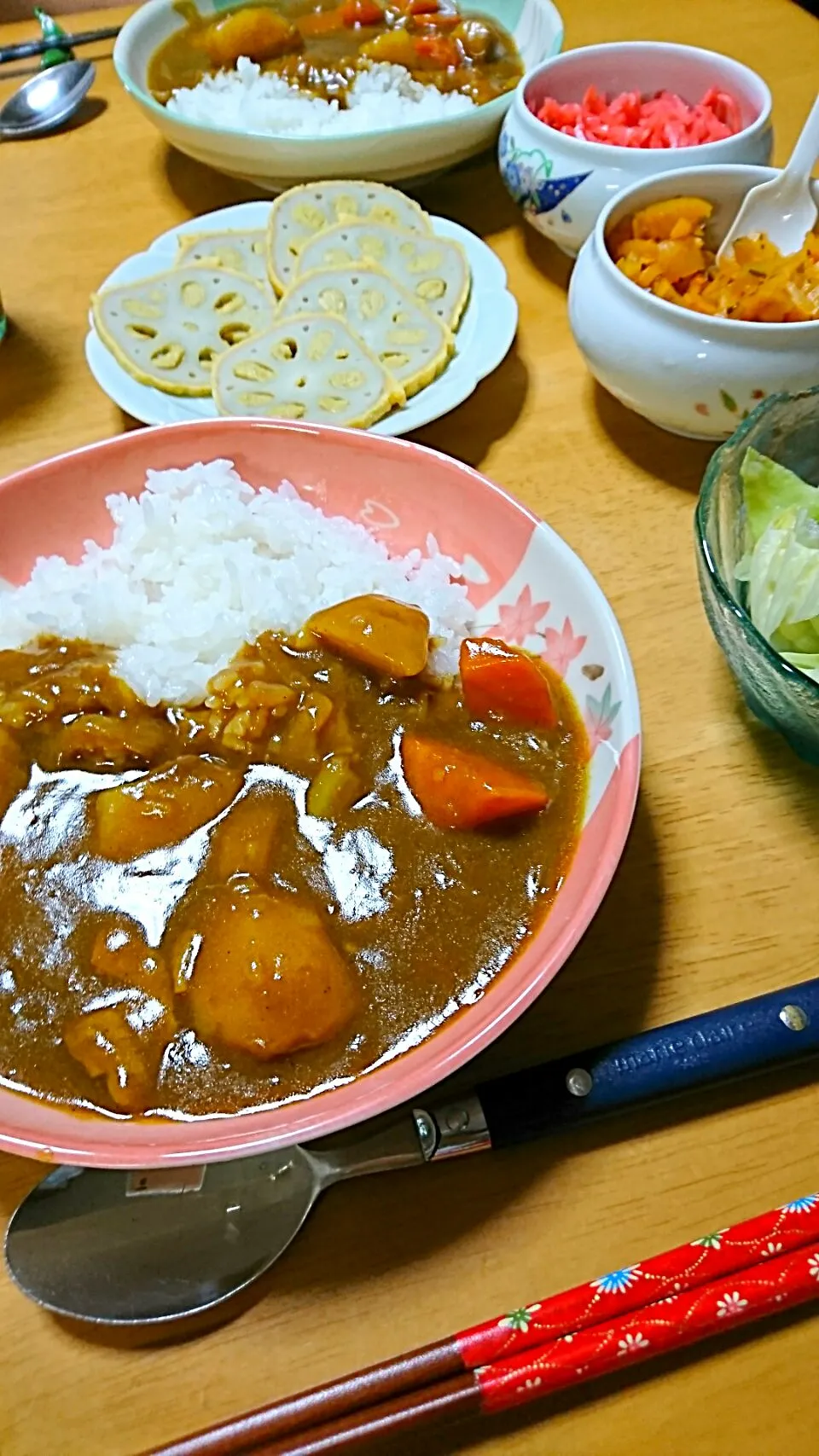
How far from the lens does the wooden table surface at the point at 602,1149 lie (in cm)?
93

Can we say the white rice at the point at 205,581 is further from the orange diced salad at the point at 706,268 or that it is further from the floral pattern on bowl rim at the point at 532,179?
the floral pattern on bowl rim at the point at 532,179

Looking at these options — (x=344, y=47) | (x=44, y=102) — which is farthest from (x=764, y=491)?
(x=44, y=102)

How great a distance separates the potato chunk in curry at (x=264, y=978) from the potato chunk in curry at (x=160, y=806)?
14 centimetres

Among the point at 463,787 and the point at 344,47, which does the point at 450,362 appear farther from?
the point at 344,47

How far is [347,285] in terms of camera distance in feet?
6.05

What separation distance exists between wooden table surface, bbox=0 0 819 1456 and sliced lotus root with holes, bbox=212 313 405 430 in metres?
0.18

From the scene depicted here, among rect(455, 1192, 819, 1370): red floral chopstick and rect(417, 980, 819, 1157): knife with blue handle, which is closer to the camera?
rect(455, 1192, 819, 1370): red floral chopstick

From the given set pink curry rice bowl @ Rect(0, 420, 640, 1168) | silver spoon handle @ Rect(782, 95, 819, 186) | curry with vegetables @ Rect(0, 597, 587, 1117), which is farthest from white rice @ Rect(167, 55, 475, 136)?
curry with vegetables @ Rect(0, 597, 587, 1117)

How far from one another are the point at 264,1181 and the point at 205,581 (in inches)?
32.6

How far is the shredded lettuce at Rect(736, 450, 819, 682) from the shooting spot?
1.25 m

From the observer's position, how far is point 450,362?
1.78m

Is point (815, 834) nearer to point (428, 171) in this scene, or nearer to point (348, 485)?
point (348, 485)

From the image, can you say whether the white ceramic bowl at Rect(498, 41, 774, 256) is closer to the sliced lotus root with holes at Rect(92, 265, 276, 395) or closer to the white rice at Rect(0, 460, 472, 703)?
the sliced lotus root with holes at Rect(92, 265, 276, 395)

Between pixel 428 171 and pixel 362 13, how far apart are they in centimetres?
76
